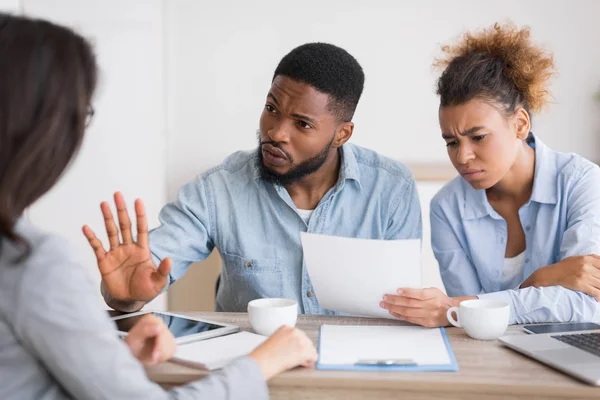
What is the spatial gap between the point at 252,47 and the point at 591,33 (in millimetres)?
1564

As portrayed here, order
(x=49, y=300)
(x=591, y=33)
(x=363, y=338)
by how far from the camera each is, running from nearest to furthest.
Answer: (x=49, y=300) < (x=363, y=338) < (x=591, y=33)

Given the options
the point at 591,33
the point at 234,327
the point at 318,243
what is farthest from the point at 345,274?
the point at 591,33

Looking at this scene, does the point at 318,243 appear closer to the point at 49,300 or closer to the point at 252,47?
the point at 49,300

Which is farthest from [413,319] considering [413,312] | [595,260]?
[595,260]

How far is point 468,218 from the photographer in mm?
2016

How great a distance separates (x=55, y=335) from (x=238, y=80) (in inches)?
100

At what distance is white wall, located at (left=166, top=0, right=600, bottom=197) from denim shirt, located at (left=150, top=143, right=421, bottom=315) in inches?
47.6

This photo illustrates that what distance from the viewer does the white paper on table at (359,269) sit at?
4.86 ft

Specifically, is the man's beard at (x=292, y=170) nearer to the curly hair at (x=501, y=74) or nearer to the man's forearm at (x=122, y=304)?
the curly hair at (x=501, y=74)

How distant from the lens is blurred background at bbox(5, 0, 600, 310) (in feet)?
10.5

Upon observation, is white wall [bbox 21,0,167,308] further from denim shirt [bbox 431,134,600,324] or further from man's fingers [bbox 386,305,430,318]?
man's fingers [bbox 386,305,430,318]

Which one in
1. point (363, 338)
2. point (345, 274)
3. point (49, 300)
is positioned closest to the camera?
point (49, 300)

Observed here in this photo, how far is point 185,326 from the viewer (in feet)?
4.83

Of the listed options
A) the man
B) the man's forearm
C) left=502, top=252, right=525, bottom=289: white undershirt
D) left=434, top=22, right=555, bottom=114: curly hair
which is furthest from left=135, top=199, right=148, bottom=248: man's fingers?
left=502, top=252, right=525, bottom=289: white undershirt
